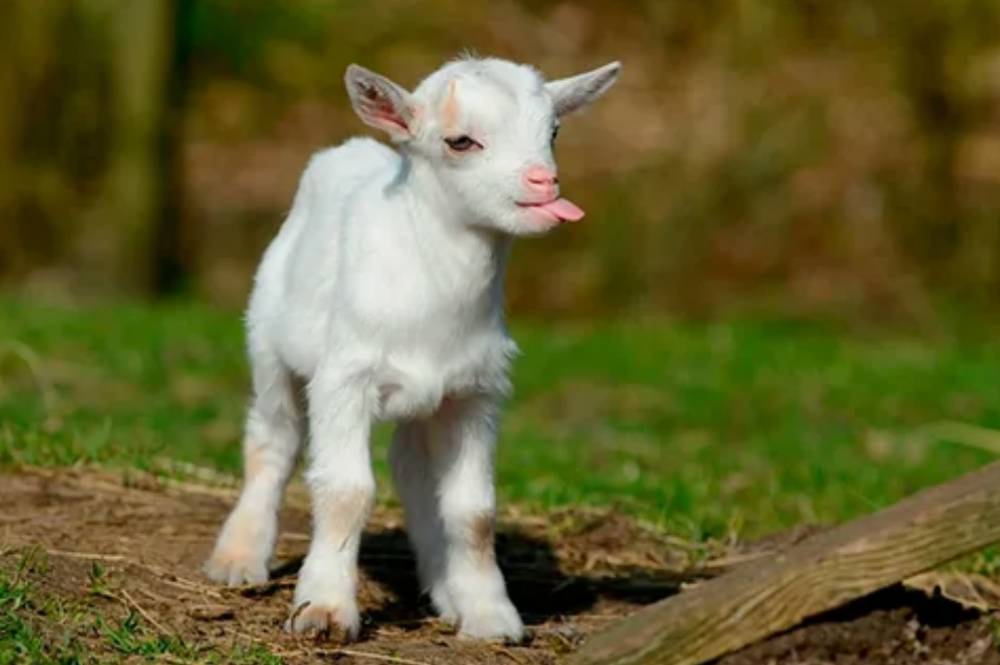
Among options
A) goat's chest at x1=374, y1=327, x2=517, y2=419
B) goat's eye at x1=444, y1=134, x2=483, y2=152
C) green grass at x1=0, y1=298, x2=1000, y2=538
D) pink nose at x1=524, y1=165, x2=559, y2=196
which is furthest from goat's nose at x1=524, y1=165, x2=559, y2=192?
green grass at x1=0, y1=298, x2=1000, y2=538

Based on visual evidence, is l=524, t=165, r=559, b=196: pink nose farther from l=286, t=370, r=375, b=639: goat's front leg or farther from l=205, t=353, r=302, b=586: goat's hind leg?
l=205, t=353, r=302, b=586: goat's hind leg

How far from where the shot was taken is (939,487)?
5.46 metres

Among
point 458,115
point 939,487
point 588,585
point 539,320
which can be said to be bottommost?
point 539,320

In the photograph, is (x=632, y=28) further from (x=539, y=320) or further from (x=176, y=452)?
(x=176, y=452)

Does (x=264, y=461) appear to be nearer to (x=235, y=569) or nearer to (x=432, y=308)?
(x=235, y=569)

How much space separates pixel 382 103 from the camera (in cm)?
566

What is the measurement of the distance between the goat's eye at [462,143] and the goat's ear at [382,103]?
153 mm

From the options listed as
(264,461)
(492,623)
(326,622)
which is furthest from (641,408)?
(326,622)

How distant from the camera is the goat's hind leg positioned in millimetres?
6285

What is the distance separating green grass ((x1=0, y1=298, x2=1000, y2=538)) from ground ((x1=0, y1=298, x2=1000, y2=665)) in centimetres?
2

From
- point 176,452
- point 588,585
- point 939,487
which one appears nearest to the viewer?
point 939,487

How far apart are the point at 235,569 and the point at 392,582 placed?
21.7 inches

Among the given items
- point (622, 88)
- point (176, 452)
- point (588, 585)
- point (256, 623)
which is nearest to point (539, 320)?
point (622, 88)

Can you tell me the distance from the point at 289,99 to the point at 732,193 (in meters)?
4.03
